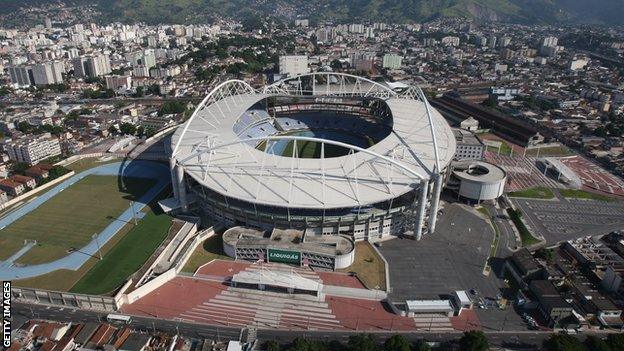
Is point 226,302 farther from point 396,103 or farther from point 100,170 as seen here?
point 396,103

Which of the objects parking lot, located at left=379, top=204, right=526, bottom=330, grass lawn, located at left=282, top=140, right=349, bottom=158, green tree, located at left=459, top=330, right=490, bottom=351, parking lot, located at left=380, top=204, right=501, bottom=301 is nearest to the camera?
green tree, located at left=459, top=330, right=490, bottom=351

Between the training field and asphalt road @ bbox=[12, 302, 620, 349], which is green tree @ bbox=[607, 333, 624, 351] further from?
the training field

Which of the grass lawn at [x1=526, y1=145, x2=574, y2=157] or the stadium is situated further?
the grass lawn at [x1=526, y1=145, x2=574, y2=157]

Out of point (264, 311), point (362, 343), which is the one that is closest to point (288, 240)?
point (264, 311)

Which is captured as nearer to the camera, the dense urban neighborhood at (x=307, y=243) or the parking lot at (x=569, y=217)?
the dense urban neighborhood at (x=307, y=243)

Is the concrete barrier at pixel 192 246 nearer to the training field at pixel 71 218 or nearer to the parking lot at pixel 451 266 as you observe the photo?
the training field at pixel 71 218

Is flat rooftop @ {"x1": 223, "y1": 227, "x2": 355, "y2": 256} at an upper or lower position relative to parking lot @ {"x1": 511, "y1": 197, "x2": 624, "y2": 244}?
upper

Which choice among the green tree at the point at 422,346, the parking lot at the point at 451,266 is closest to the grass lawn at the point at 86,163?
the parking lot at the point at 451,266

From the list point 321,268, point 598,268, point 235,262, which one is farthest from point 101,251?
point 598,268

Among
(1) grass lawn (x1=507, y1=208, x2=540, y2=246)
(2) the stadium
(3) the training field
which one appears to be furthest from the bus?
(1) grass lawn (x1=507, y1=208, x2=540, y2=246)
